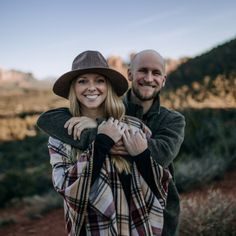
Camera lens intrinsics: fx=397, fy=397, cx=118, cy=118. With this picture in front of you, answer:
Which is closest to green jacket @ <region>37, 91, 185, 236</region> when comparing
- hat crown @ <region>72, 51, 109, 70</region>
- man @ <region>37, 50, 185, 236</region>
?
man @ <region>37, 50, 185, 236</region>

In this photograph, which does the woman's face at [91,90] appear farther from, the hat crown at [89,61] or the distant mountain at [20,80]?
the distant mountain at [20,80]

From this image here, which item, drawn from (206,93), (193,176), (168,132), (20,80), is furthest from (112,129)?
(20,80)

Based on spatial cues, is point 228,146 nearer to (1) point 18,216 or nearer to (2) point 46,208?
(2) point 46,208

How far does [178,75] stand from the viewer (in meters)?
31.3

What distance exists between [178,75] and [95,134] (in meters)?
29.5

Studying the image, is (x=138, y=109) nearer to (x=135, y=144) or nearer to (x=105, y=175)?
(x=135, y=144)

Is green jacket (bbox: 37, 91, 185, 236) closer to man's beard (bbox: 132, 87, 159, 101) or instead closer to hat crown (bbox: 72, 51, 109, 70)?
man's beard (bbox: 132, 87, 159, 101)

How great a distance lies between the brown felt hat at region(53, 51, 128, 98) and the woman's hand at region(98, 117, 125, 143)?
31 cm

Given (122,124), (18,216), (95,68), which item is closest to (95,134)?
(122,124)

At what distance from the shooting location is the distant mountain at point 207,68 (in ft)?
87.8

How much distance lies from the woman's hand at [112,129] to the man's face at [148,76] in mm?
534

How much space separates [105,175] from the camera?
2.36 metres

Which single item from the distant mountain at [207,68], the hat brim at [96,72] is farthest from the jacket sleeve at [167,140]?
the distant mountain at [207,68]

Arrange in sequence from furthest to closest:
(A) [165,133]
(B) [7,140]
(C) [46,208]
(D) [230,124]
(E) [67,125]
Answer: (B) [7,140], (D) [230,124], (C) [46,208], (A) [165,133], (E) [67,125]
